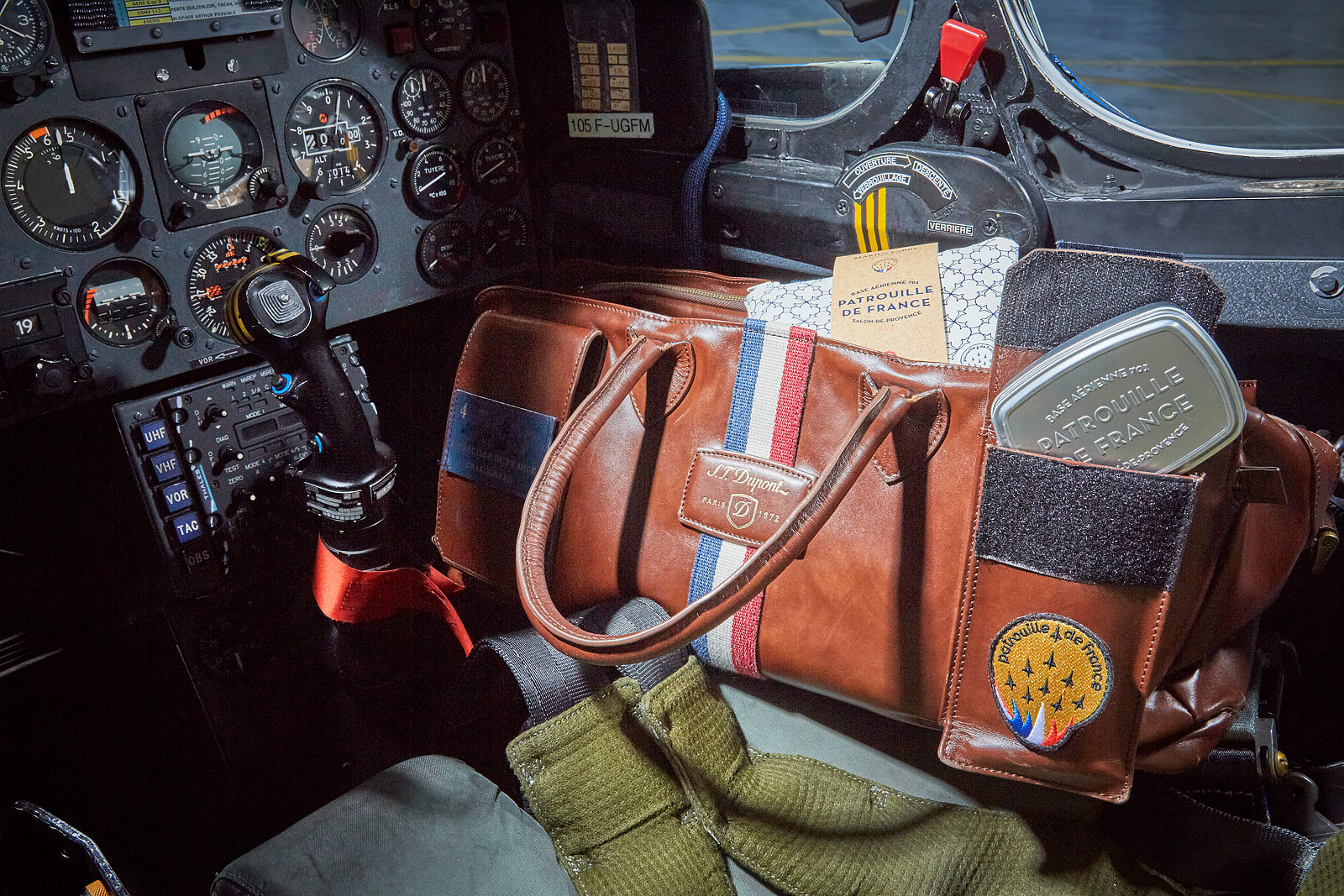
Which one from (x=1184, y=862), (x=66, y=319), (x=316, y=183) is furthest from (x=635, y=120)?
(x=1184, y=862)

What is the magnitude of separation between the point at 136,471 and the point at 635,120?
101 centimetres

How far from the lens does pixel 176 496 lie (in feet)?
4.59

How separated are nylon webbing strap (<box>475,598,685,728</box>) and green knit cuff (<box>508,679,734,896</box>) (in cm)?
3

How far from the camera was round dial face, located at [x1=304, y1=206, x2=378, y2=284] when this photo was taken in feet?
4.94

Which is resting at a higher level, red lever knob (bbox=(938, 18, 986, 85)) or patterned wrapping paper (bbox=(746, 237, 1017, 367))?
red lever knob (bbox=(938, 18, 986, 85))

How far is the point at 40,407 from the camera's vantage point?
49.8 inches

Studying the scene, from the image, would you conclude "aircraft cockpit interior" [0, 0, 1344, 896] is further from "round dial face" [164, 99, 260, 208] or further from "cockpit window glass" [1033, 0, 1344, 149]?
A: "cockpit window glass" [1033, 0, 1344, 149]

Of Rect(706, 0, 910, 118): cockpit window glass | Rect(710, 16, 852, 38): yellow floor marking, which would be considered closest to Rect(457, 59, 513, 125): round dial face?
Rect(706, 0, 910, 118): cockpit window glass

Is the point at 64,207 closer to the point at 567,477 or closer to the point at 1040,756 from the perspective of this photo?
the point at 567,477

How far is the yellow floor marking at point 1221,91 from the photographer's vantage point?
6.20m

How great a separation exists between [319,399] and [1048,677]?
101 cm

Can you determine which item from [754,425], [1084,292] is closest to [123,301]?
[754,425]

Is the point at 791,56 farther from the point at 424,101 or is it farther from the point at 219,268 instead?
the point at 219,268

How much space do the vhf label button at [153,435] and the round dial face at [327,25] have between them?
24.9 inches
